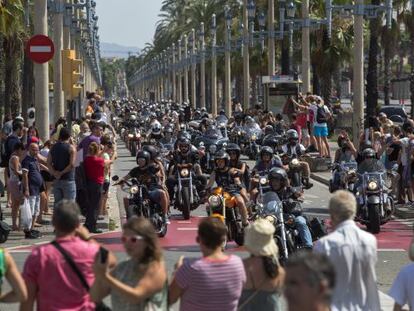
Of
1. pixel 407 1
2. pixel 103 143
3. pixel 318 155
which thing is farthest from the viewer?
pixel 407 1

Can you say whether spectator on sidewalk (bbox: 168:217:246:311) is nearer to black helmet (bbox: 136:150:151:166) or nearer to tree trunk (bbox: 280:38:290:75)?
black helmet (bbox: 136:150:151:166)

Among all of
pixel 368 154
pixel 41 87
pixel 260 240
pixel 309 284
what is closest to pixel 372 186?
pixel 368 154

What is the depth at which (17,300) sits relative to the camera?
7.21 m

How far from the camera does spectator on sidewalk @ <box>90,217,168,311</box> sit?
7160mm

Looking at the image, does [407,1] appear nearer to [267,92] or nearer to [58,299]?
[267,92]

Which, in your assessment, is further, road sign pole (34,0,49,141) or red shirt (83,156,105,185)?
road sign pole (34,0,49,141)

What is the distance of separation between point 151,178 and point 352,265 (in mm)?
11490

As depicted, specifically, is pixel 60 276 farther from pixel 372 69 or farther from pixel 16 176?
pixel 372 69

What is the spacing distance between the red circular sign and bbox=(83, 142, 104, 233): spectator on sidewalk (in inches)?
168

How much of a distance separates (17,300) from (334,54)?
183ft

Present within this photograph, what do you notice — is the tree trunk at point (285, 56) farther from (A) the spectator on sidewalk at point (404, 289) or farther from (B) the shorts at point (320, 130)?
(A) the spectator on sidewalk at point (404, 289)

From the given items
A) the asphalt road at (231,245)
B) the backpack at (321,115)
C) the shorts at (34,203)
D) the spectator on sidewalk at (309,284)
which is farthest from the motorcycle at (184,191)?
the spectator on sidewalk at (309,284)

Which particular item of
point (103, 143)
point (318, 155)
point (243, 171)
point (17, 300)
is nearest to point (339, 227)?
point (17, 300)

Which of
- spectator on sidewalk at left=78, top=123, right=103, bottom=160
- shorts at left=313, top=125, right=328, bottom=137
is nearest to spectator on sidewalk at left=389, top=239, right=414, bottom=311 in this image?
spectator on sidewalk at left=78, top=123, right=103, bottom=160
